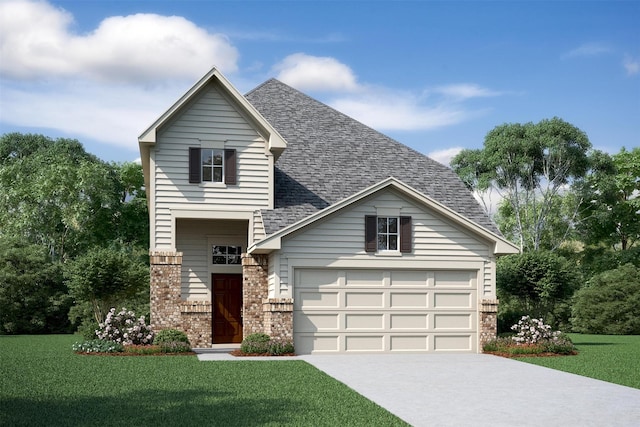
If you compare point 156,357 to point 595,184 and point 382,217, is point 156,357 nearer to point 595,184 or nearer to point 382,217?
point 382,217

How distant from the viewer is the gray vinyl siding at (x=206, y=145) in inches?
919

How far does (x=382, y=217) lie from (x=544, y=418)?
40.7ft

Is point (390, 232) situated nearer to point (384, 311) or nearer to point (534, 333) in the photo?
point (384, 311)

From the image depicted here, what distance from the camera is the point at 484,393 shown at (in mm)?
13922

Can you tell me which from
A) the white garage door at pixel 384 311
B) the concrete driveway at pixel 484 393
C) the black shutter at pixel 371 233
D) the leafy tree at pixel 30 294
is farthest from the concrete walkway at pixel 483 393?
the leafy tree at pixel 30 294

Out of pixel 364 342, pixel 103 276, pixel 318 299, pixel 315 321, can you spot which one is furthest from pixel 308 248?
pixel 103 276

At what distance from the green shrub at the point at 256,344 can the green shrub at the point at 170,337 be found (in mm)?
1688

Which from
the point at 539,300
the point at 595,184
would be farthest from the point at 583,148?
the point at 539,300

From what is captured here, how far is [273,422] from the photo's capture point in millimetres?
10570

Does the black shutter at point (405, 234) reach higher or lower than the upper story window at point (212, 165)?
lower

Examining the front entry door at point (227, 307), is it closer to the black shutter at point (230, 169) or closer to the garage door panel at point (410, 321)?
the black shutter at point (230, 169)

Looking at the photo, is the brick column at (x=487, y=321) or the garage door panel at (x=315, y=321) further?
the brick column at (x=487, y=321)

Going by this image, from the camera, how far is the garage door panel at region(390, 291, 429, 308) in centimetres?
2322

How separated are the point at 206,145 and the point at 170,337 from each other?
5877 millimetres
